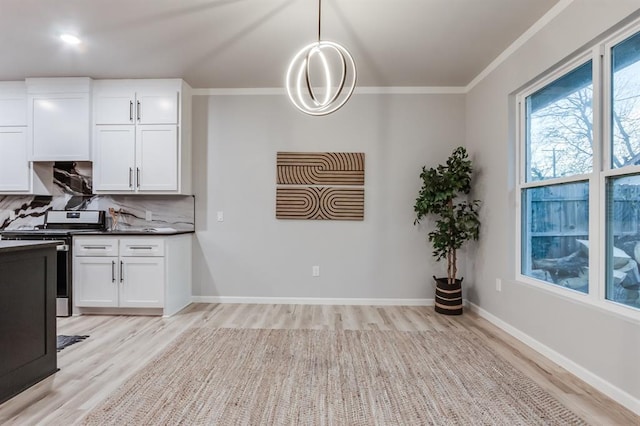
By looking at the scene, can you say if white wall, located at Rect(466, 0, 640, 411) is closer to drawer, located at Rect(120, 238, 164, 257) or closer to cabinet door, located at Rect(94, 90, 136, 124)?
drawer, located at Rect(120, 238, 164, 257)

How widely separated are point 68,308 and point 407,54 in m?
4.34

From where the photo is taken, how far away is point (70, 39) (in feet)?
10.2

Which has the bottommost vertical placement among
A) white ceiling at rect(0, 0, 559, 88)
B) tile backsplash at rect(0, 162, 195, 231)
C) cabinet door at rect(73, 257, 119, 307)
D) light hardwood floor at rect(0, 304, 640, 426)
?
light hardwood floor at rect(0, 304, 640, 426)

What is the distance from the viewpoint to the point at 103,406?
1973 mm

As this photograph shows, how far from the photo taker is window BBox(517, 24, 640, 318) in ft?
6.93

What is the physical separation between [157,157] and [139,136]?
0.32m

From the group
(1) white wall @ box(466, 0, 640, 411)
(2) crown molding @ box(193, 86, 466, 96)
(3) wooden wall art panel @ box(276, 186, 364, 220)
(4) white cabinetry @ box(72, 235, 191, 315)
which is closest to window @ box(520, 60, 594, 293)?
(1) white wall @ box(466, 0, 640, 411)

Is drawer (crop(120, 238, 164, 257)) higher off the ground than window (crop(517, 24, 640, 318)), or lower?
lower

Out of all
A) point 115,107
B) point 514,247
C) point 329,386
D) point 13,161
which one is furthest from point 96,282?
point 514,247

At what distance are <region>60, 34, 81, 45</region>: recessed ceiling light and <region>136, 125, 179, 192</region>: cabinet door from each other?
1023 mm

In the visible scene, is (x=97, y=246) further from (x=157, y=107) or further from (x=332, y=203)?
(x=332, y=203)

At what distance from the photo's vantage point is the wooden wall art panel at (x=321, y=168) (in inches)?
166

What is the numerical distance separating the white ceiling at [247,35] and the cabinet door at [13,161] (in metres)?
0.65

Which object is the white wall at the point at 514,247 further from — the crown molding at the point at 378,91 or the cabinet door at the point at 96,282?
the cabinet door at the point at 96,282
